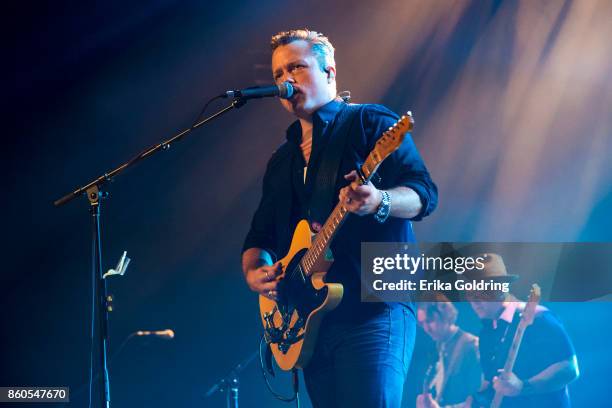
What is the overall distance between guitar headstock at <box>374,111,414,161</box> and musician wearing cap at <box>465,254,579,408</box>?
75.9 inches

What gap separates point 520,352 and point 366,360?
7.99ft

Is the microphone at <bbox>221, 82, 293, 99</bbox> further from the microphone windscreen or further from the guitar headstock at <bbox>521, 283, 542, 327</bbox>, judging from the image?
the guitar headstock at <bbox>521, 283, 542, 327</bbox>

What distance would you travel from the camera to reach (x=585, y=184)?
555 centimetres

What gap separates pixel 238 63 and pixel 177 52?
459mm

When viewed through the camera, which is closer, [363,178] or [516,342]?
[363,178]

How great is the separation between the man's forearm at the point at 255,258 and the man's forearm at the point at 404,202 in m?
0.90

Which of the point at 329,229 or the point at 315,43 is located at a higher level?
the point at 315,43

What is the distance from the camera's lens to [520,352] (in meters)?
4.47

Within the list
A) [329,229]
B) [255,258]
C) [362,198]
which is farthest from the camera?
[255,258]

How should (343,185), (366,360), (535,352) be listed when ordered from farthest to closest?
(535,352), (343,185), (366,360)

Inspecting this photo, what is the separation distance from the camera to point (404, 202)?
2.37 meters

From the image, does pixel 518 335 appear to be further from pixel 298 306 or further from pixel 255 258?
pixel 298 306

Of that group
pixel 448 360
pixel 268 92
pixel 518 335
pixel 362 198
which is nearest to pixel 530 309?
pixel 518 335

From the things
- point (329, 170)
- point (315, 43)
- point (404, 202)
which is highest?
point (315, 43)
